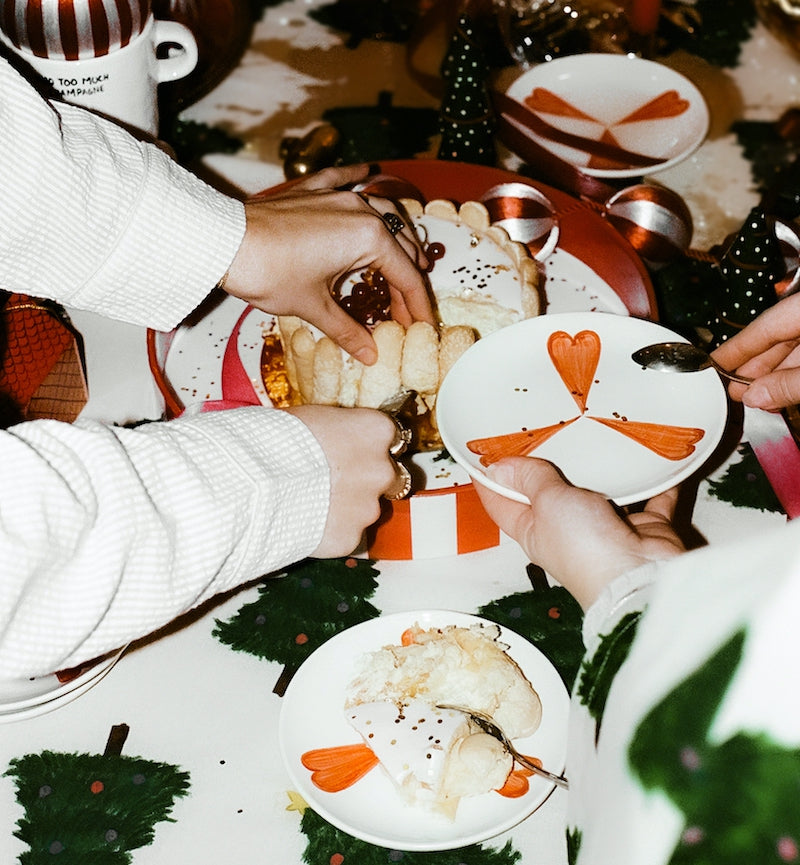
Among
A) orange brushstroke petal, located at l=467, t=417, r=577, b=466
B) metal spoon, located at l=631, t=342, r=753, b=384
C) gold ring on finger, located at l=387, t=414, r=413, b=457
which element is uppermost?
metal spoon, located at l=631, t=342, r=753, b=384

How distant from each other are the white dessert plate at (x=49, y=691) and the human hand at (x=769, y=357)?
74cm

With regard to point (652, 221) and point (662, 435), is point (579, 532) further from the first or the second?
point (652, 221)

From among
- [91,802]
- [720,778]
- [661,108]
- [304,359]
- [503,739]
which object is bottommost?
[91,802]

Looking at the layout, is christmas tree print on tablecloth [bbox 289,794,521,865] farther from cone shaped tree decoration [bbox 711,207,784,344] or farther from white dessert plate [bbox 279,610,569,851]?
cone shaped tree decoration [bbox 711,207,784,344]

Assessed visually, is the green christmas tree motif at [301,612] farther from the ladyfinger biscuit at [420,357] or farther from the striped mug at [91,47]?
the striped mug at [91,47]

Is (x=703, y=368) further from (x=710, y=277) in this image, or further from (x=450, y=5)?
(x=450, y=5)

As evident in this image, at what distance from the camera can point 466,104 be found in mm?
1544

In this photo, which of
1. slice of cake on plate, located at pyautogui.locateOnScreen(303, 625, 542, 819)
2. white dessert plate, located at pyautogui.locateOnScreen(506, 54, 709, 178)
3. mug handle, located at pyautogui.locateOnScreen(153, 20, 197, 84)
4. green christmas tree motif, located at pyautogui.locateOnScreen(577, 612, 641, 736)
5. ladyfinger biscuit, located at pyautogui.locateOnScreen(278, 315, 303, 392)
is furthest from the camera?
white dessert plate, located at pyautogui.locateOnScreen(506, 54, 709, 178)

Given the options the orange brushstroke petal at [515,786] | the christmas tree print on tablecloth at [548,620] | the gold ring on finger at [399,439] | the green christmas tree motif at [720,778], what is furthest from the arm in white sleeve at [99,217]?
the green christmas tree motif at [720,778]

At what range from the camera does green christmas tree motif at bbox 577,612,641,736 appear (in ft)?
2.11

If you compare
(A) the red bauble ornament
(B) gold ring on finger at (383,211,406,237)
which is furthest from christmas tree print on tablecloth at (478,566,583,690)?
(A) the red bauble ornament

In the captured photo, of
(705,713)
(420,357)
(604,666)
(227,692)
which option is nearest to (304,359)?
(420,357)

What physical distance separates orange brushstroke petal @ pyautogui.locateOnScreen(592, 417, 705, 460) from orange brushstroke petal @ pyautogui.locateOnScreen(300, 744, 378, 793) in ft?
1.29

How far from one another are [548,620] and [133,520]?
18.2 inches
